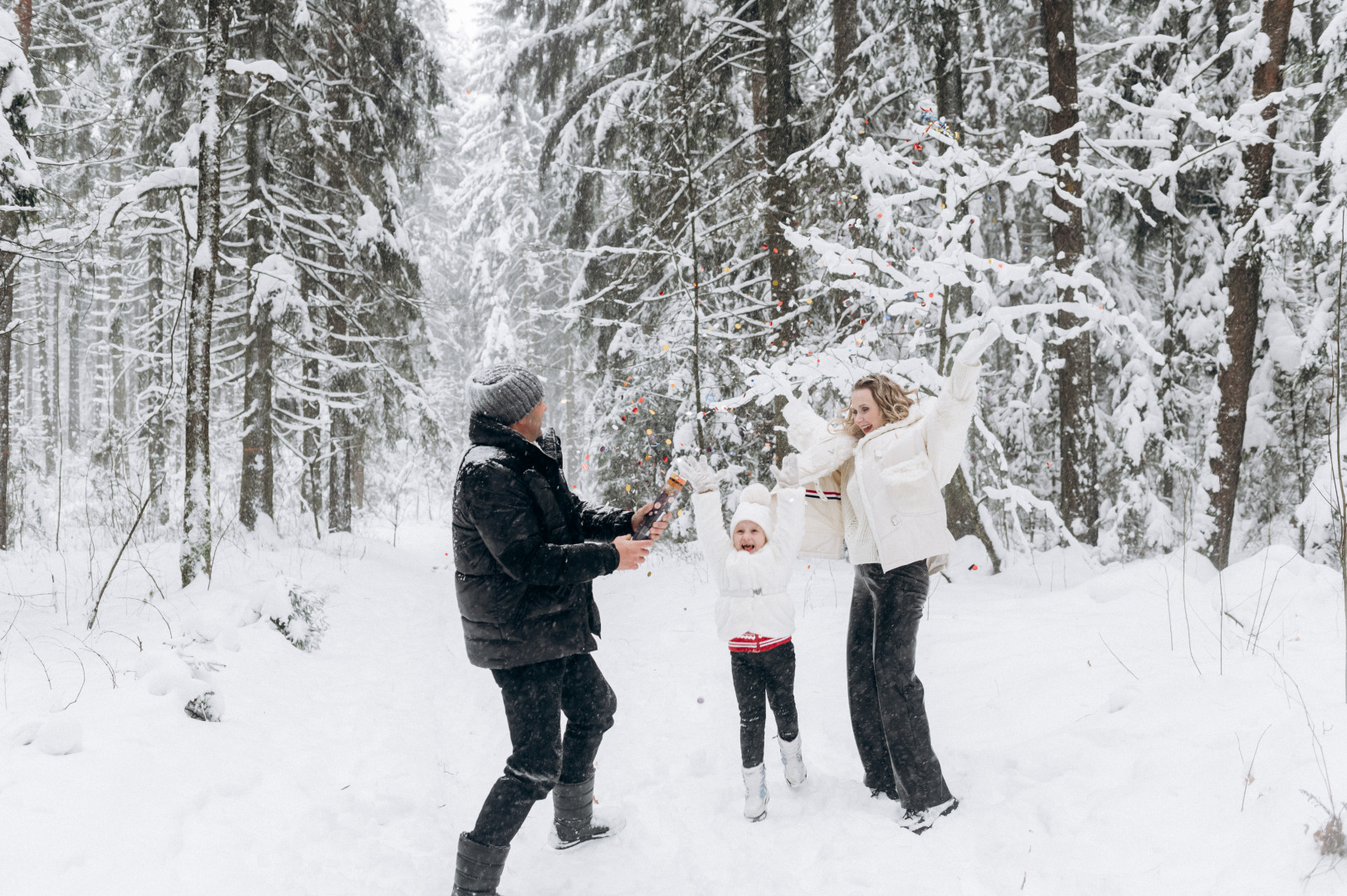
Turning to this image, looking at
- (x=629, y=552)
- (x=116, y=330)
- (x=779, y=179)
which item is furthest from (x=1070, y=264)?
(x=116, y=330)

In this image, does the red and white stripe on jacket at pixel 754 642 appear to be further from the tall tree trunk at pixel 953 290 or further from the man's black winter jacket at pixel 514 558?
the tall tree trunk at pixel 953 290

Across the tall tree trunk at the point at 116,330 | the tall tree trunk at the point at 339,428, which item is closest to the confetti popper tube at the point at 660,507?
the tall tree trunk at the point at 116,330

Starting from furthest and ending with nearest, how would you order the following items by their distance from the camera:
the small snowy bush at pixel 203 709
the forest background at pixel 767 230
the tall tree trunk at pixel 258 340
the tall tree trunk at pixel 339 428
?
the tall tree trunk at pixel 339 428 → the tall tree trunk at pixel 258 340 → the forest background at pixel 767 230 → the small snowy bush at pixel 203 709

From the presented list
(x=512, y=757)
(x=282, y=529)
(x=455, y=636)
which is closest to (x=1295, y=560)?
(x=512, y=757)

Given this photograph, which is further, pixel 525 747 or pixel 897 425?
pixel 897 425

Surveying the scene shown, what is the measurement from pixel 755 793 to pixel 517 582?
1704mm

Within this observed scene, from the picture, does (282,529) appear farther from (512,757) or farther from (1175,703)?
(1175,703)

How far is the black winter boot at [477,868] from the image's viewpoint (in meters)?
2.81

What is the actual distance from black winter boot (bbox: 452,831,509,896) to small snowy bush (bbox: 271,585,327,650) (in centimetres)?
352

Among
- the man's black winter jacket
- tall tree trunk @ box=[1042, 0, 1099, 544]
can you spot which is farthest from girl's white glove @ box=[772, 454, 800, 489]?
tall tree trunk @ box=[1042, 0, 1099, 544]

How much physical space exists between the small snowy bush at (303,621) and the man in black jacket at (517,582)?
3497mm

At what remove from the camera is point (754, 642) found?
3.64 meters

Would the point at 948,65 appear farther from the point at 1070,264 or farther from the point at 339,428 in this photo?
the point at 339,428

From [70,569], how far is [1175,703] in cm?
894
